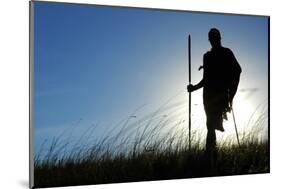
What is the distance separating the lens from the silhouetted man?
688cm

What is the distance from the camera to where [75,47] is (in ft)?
20.6

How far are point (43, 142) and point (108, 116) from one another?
2.47ft

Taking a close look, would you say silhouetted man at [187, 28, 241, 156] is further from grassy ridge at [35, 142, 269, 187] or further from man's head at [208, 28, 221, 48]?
grassy ridge at [35, 142, 269, 187]

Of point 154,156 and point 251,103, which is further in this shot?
point 251,103

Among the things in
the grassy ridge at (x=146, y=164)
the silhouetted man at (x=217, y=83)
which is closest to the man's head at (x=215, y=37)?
the silhouetted man at (x=217, y=83)

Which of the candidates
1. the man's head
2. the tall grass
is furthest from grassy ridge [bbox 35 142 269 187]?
the man's head

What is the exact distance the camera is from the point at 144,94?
21.4 ft

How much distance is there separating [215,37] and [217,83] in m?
0.54

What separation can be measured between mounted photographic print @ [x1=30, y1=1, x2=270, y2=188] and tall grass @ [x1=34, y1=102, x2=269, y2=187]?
11 millimetres

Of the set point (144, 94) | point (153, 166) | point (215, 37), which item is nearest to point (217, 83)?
point (215, 37)

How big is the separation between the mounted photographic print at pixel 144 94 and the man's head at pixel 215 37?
0.01 meters

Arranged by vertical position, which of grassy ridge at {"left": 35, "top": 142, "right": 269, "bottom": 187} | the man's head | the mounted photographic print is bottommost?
grassy ridge at {"left": 35, "top": 142, "right": 269, "bottom": 187}

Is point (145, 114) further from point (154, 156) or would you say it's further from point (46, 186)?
point (46, 186)

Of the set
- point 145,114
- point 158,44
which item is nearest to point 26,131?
point 145,114
